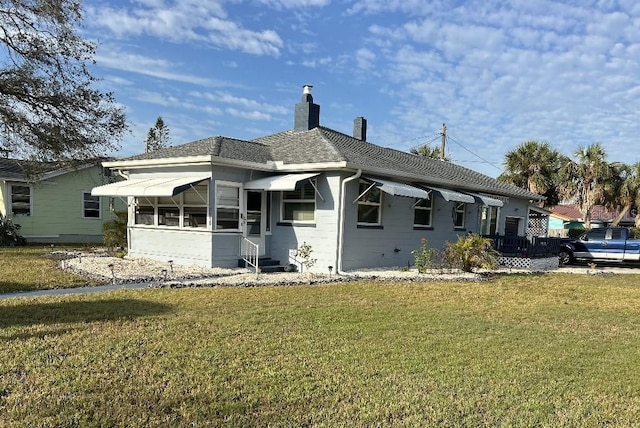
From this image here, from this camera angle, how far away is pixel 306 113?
17.9 m

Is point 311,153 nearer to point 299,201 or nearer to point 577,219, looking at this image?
point 299,201

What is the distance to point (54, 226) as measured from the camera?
22.5 m

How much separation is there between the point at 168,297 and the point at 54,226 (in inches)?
681

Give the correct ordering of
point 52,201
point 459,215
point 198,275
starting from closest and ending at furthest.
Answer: point 198,275 → point 459,215 → point 52,201

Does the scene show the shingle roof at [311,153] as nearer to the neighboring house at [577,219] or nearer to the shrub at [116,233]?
the shrub at [116,233]

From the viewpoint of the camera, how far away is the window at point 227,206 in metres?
13.2

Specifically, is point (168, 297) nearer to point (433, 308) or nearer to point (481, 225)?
point (433, 308)

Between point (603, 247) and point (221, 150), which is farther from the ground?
point (221, 150)

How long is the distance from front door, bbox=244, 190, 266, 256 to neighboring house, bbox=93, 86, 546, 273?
33 mm

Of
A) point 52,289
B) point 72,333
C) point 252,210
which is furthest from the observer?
point 252,210

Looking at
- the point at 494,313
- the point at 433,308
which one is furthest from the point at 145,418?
the point at 494,313

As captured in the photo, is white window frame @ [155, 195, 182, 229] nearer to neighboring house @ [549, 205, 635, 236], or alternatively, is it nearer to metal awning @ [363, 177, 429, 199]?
metal awning @ [363, 177, 429, 199]

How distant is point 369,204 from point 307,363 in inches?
378

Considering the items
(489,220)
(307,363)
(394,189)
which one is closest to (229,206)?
(394,189)
